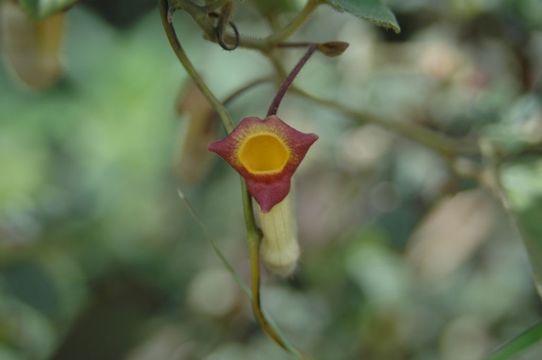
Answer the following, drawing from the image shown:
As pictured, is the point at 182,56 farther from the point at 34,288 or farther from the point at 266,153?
the point at 34,288

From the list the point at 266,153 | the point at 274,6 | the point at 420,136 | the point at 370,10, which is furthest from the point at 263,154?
the point at 420,136

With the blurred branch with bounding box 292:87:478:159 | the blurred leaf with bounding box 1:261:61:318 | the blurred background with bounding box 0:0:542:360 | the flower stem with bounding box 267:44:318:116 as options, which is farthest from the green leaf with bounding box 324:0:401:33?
the blurred leaf with bounding box 1:261:61:318

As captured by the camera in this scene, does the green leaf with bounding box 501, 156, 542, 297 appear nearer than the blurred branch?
Yes

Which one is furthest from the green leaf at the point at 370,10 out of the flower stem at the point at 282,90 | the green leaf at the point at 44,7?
the green leaf at the point at 44,7

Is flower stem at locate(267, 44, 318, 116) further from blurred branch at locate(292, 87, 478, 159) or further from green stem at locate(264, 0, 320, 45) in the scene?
blurred branch at locate(292, 87, 478, 159)

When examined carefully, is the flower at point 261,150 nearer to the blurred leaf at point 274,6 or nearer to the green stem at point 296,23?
the green stem at point 296,23

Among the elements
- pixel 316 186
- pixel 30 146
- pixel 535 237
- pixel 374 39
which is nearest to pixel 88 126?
pixel 30 146
